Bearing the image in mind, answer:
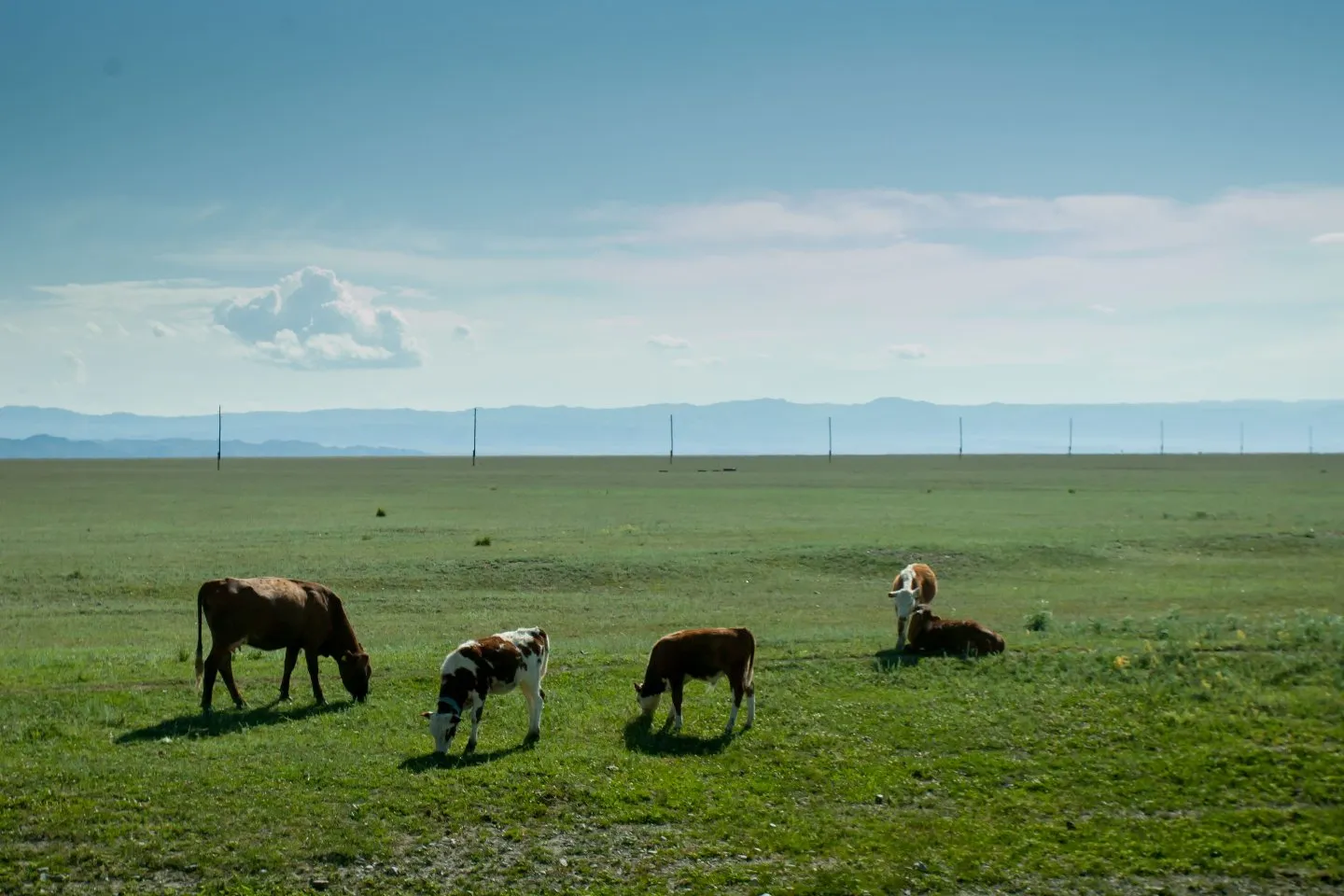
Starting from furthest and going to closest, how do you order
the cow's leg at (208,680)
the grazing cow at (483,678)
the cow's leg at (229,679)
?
1. the cow's leg at (229,679)
2. the cow's leg at (208,680)
3. the grazing cow at (483,678)

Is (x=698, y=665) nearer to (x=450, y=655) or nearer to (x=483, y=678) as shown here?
(x=483, y=678)

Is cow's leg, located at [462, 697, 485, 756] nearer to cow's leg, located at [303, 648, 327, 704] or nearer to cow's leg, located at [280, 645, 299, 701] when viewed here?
cow's leg, located at [303, 648, 327, 704]

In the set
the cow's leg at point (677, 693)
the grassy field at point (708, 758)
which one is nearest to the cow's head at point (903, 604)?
the grassy field at point (708, 758)

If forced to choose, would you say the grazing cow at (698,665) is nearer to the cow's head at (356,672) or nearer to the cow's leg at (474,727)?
the cow's leg at (474,727)

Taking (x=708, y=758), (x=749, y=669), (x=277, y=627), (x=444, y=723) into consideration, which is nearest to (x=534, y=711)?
(x=444, y=723)

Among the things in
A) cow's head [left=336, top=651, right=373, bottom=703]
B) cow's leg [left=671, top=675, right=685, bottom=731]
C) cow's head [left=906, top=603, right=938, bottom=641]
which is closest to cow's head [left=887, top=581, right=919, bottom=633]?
cow's head [left=906, top=603, right=938, bottom=641]

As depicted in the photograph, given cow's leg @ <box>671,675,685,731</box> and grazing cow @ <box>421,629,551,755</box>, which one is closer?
grazing cow @ <box>421,629,551,755</box>

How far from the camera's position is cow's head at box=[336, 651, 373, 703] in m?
17.6

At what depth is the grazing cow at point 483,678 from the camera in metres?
14.5

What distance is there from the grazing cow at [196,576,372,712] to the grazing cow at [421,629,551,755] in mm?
3265

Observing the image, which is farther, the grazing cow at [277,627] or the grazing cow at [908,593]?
the grazing cow at [908,593]

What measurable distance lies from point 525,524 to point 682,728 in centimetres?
4370

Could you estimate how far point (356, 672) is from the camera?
17.6 meters

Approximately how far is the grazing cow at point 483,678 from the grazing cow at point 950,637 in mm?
8242
